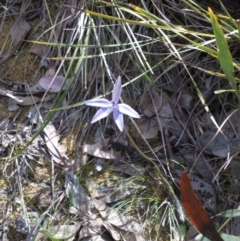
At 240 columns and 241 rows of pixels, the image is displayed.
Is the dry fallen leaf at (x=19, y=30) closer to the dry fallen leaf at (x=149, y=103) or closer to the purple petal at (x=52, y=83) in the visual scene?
the purple petal at (x=52, y=83)

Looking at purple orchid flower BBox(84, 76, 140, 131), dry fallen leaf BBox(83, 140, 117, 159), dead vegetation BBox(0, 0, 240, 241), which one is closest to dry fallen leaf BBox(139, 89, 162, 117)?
dead vegetation BBox(0, 0, 240, 241)

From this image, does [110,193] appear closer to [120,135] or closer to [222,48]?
[120,135]

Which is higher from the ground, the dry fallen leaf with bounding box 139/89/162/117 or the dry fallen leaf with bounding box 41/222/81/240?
the dry fallen leaf with bounding box 139/89/162/117

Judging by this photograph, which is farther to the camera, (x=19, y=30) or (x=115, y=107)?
(x=19, y=30)

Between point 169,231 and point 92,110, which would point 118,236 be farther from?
point 92,110

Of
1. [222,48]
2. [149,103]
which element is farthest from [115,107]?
[149,103]

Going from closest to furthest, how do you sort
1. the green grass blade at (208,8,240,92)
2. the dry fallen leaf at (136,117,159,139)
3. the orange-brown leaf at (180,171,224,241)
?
the green grass blade at (208,8,240,92), the orange-brown leaf at (180,171,224,241), the dry fallen leaf at (136,117,159,139)

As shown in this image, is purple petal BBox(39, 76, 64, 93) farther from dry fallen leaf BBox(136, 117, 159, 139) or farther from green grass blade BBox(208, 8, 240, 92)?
green grass blade BBox(208, 8, 240, 92)

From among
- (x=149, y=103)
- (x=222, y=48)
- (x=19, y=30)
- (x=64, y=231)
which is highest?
(x=222, y=48)
